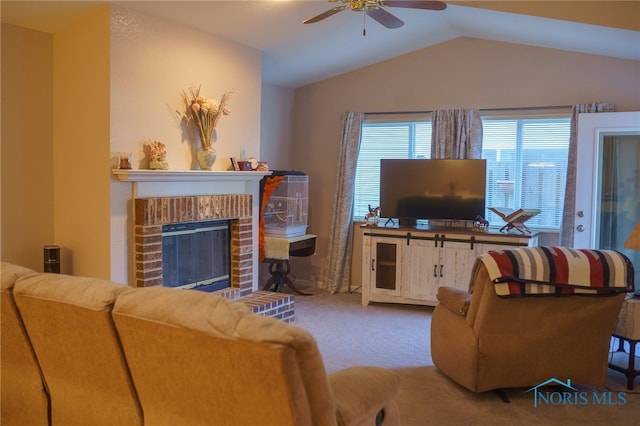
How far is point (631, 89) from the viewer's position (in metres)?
5.38

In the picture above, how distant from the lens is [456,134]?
20.1 ft

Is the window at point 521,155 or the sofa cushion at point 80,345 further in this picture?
the window at point 521,155

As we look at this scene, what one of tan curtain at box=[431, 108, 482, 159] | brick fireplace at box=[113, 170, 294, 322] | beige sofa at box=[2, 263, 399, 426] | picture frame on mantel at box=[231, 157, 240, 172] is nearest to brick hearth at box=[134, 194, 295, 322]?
brick fireplace at box=[113, 170, 294, 322]

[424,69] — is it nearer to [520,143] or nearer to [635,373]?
[520,143]

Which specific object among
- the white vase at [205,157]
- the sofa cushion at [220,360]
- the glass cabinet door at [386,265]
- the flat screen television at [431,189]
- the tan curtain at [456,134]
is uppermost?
the tan curtain at [456,134]

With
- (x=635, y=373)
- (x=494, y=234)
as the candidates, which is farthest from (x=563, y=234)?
(x=635, y=373)

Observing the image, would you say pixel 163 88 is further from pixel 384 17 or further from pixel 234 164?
pixel 384 17

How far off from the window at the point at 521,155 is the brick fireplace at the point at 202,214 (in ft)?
6.92

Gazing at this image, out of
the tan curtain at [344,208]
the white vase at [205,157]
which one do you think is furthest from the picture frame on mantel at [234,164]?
the tan curtain at [344,208]

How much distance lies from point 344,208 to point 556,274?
144 inches

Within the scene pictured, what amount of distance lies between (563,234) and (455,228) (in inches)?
41.6

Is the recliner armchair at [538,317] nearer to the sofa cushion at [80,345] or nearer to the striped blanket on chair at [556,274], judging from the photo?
the striped blanket on chair at [556,274]

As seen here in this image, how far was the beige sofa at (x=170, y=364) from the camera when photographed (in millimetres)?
1624

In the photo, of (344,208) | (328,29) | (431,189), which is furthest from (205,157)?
(431,189)
